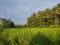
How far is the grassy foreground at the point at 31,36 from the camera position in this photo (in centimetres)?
751

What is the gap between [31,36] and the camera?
8336mm

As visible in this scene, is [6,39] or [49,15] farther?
[49,15]

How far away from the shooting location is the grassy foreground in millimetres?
7509

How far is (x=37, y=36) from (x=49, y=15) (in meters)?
18.6

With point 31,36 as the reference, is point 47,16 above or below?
above

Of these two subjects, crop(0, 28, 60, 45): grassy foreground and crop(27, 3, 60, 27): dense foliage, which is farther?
crop(27, 3, 60, 27): dense foliage

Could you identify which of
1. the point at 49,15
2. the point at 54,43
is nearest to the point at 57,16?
the point at 49,15

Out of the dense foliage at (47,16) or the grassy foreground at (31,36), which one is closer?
the grassy foreground at (31,36)

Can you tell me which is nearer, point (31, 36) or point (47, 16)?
point (31, 36)

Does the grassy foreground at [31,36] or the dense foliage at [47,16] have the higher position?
the dense foliage at [47,16]

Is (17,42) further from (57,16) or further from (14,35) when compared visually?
(57,16)

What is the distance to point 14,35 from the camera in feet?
30.1

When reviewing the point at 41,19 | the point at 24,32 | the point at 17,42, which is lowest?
the point at 17,42

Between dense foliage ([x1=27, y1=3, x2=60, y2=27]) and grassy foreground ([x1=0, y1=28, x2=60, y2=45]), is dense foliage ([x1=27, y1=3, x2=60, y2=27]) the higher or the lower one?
the higher one
